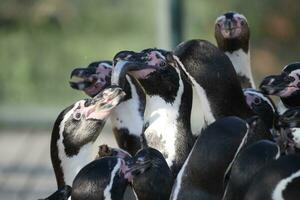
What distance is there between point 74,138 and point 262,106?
0.51m

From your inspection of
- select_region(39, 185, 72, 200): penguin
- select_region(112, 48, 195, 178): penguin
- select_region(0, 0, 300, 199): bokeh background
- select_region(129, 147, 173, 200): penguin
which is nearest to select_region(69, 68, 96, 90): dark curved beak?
select_region(112, 48, 195, 178): penguin

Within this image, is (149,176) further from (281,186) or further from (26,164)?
(26,164)

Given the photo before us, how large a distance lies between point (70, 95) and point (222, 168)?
4.73 metres

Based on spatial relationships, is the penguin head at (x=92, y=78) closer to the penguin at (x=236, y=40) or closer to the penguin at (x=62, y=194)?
the penguin at (x=236, y=40)

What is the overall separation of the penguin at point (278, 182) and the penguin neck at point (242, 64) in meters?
0.94

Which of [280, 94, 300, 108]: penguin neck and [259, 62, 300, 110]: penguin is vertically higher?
[259, 62, 300, 110]: penguin

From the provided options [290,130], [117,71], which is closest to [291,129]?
[290,130]

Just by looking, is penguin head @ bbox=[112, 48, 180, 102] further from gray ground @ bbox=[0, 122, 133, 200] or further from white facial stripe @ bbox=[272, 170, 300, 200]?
gray ground @ bbox=[0, 122, 133, 200]

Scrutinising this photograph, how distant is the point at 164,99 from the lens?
3131 millimetres

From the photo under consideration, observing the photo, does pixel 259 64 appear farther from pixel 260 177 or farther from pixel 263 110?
pixel 260 177

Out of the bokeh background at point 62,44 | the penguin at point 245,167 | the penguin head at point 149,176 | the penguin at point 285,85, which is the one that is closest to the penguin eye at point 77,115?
the penguin head at point 149,176

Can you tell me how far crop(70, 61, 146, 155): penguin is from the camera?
3.32 metres

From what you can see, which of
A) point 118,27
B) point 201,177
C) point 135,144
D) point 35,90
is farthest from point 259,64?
point 201,177

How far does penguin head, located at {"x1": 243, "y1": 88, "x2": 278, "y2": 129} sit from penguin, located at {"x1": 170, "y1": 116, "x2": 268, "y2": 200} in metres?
0.42
